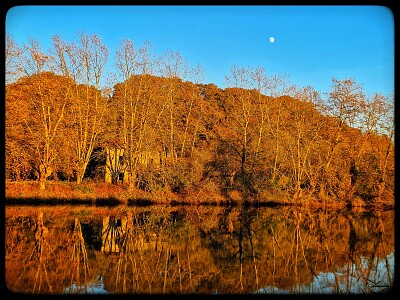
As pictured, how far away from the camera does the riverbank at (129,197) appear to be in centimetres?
1825

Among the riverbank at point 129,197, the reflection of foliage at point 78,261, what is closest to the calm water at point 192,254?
the reflection of foliage at point 78,261

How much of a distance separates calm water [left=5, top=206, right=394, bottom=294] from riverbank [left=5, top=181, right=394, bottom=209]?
2.62 m

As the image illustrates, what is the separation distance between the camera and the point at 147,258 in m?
8.58

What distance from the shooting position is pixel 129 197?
20234 millimetres

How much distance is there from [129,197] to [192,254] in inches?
460

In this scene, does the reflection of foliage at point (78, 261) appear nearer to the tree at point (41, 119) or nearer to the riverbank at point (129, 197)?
the riverbank at point (129, 197)

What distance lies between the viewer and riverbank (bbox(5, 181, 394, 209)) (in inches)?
719

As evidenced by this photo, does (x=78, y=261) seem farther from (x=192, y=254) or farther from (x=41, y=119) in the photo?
(x=41, y=119)

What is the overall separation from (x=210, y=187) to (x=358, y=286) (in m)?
15.1

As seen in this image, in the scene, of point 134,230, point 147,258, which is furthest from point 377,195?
point 147,258

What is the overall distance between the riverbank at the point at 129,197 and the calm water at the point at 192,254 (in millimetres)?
2624

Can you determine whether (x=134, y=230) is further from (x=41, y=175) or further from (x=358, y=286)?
(x=41, y=175)

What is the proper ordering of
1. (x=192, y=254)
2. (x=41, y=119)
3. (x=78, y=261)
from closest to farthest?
(x=78, y=261) < (x=192, y=254) < (x=41, y=119)

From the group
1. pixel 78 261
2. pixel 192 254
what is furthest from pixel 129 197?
pixel 78 261
